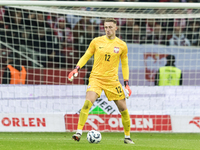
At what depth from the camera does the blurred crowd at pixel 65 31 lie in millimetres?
10852

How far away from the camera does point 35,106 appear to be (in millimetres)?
9758

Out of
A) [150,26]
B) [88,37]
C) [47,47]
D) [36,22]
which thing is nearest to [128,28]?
[150,26]

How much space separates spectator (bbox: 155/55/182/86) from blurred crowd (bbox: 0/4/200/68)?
3.34 feet

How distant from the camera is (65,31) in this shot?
11617 millimetres

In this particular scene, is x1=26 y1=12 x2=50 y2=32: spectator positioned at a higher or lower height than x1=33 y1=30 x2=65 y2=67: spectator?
higher

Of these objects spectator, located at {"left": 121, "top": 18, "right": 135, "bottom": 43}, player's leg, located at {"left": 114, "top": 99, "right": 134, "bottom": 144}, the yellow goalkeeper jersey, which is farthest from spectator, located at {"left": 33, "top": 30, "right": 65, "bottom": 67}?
player's leg, located at {"left": 114, "top": 99, "right": 134, "bottom": 144}

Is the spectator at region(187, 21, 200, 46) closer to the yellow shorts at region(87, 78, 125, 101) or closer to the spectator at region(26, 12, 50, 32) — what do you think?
the spectator at region(26, 12, 50, 32)

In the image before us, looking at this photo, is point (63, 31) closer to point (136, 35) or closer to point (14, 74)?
point (14, 74)

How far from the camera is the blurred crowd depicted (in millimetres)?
10852

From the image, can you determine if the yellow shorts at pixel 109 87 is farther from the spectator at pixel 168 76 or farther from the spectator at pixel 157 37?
the spectator at pixel 157 37

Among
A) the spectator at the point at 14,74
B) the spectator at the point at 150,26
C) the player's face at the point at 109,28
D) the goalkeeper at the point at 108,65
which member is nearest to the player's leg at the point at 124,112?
the goalkeeper at the point at 108,65

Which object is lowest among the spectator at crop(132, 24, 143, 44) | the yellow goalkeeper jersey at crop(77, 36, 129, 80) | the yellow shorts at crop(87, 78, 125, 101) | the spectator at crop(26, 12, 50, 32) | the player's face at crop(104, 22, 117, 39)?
the yellow shorts at crop(87, 78, 125, 101)

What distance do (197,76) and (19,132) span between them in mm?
5210

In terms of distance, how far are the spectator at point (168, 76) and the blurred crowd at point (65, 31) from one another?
3.34 feet
